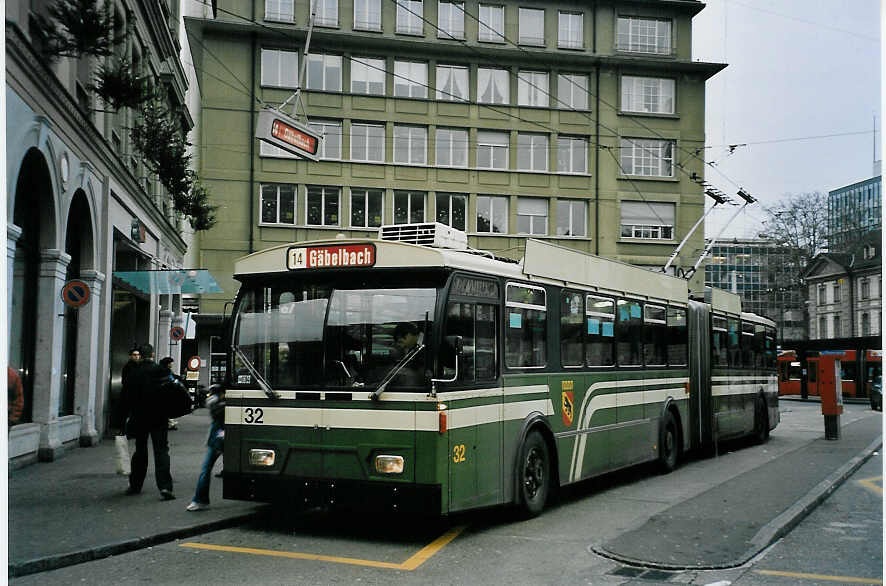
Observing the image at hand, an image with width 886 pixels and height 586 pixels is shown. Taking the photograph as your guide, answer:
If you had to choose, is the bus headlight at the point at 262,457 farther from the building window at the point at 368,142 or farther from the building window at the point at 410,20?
the building window at the point at 410,20

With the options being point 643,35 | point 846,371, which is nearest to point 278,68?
point 643,35

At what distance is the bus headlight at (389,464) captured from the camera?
8719 millimetres

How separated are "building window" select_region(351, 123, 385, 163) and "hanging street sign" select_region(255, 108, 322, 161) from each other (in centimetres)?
2504

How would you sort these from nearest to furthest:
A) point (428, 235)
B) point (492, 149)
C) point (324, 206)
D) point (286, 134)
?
point (428, 235)
point (286, 134)
point (324, 206)
point (492, 149)

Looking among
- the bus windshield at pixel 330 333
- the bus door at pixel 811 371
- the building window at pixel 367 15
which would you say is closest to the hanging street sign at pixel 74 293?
the bus windshield at pixel 330 333

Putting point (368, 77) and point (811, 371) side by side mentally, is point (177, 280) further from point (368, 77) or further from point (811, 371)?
point (811, 371)

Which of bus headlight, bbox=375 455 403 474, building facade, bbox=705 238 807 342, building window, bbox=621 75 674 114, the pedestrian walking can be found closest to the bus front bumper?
bus headlight, bbox=375 455 403 474

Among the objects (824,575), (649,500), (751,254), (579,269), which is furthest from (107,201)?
(751,254)

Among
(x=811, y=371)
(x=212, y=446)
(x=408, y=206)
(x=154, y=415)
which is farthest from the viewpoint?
(x=811, y=371)

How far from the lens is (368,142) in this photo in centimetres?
4116

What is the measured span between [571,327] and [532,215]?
31757 millimetres

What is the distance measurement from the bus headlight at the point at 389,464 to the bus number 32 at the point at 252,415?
133 centimetres

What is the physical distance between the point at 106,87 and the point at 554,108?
31.2 m

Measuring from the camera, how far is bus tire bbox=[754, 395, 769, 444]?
2069 cm
